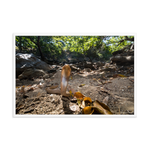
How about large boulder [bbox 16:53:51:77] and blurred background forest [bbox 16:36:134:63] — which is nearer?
blurred background forest [bbox 16:36:134:63]

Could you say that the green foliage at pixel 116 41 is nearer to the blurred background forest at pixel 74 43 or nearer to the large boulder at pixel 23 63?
the blurred background forest at pixel 74 43

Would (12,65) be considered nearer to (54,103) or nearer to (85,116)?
(54,103)

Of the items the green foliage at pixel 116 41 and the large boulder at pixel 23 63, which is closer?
the green foliage at pixel 116 41

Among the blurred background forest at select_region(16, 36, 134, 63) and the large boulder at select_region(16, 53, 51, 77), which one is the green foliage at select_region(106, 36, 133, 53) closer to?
the blurred background forest at select_region(16, 36, 134, 63)

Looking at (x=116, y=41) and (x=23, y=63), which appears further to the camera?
(x=23, y=63)

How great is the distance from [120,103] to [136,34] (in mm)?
1165

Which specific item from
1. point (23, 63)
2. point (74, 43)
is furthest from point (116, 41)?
point (23, 63)

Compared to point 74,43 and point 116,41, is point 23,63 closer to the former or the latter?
Result: point 74,43

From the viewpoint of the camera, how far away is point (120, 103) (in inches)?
48.4

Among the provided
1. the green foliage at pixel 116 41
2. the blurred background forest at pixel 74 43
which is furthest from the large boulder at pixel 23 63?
the green foliage at pixel 116 41

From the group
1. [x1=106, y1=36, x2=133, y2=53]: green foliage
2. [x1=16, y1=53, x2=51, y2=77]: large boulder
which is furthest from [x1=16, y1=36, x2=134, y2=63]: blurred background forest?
[x1=16, y1=53, x2=51, y2=77]: large boulder

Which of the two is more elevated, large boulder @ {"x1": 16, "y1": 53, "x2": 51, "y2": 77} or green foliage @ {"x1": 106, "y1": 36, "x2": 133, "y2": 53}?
green foliage @ {"x1": 106, "y1": 36, "x2": 133, "y2": 53}

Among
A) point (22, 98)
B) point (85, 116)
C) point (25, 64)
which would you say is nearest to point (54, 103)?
point (85, 116)

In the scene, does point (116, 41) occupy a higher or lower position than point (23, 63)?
higher
